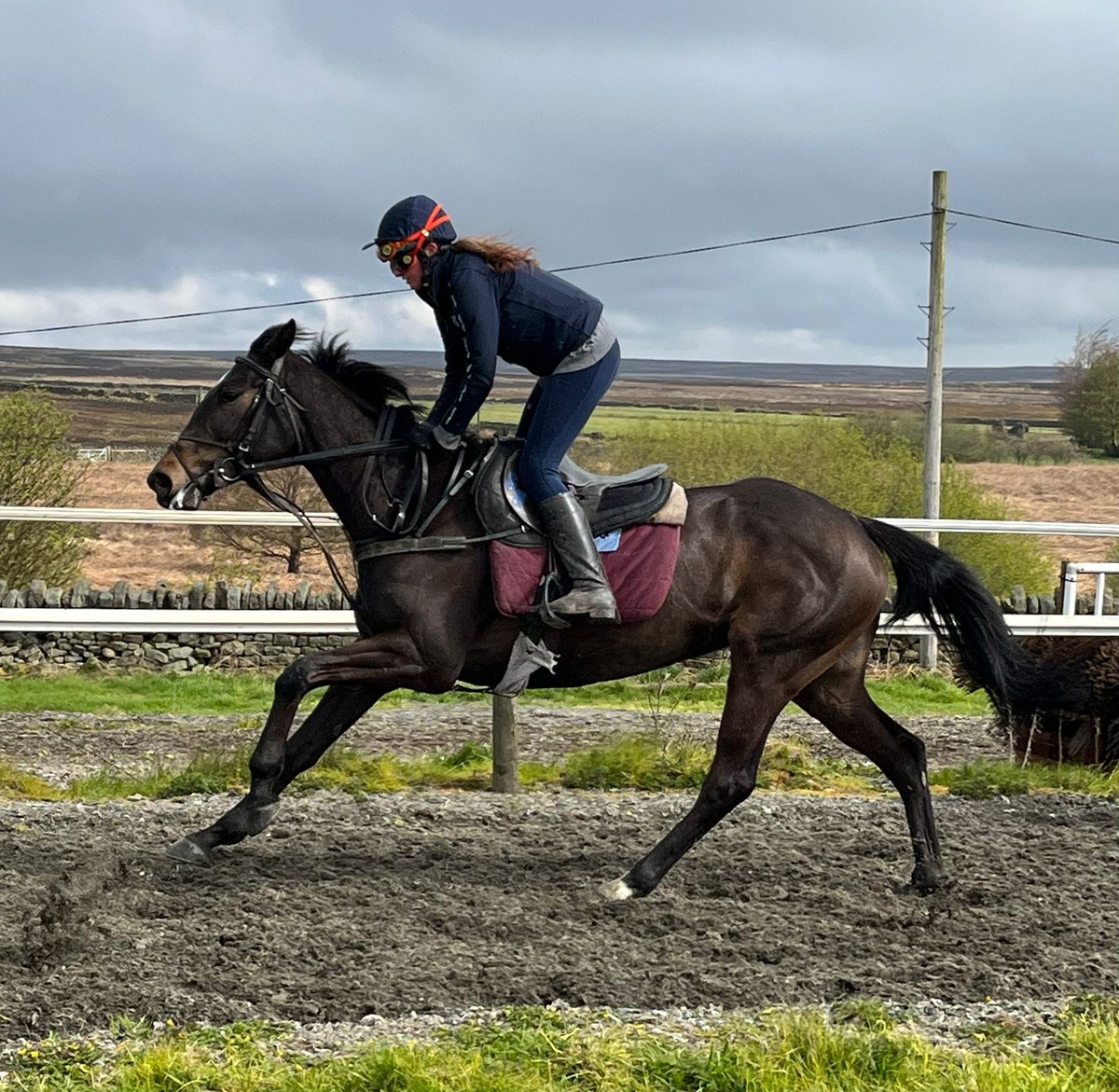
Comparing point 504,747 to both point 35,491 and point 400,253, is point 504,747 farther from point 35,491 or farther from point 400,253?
point 35,491

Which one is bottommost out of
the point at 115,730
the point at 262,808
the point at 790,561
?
the point at 115,730

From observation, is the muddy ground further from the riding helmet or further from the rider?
the riding helmet

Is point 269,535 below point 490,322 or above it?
below

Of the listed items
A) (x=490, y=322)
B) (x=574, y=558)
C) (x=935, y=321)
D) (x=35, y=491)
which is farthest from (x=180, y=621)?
(x=935, y=321)

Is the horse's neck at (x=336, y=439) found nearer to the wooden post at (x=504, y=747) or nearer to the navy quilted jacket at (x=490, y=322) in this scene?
the navy quilted jacket at (x=490, y=322)

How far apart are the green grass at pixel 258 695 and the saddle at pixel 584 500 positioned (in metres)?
7.14

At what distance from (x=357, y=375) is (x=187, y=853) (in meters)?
2.13

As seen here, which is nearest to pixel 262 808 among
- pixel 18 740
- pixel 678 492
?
pixel 678 492

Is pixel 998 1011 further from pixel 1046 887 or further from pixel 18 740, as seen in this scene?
pixel 18 740

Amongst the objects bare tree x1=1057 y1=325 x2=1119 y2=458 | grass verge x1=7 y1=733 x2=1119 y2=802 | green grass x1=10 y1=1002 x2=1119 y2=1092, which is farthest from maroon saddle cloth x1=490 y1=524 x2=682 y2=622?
bare tree x1=1057 y1=325 x2=1119 y2=458

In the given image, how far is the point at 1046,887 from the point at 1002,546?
19.2m

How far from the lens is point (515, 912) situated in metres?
5.80

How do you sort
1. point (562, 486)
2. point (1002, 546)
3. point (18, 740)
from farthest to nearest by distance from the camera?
point (1002, 546) < point (18, 740) < point (562, 486)

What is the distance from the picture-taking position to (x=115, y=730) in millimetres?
11859
